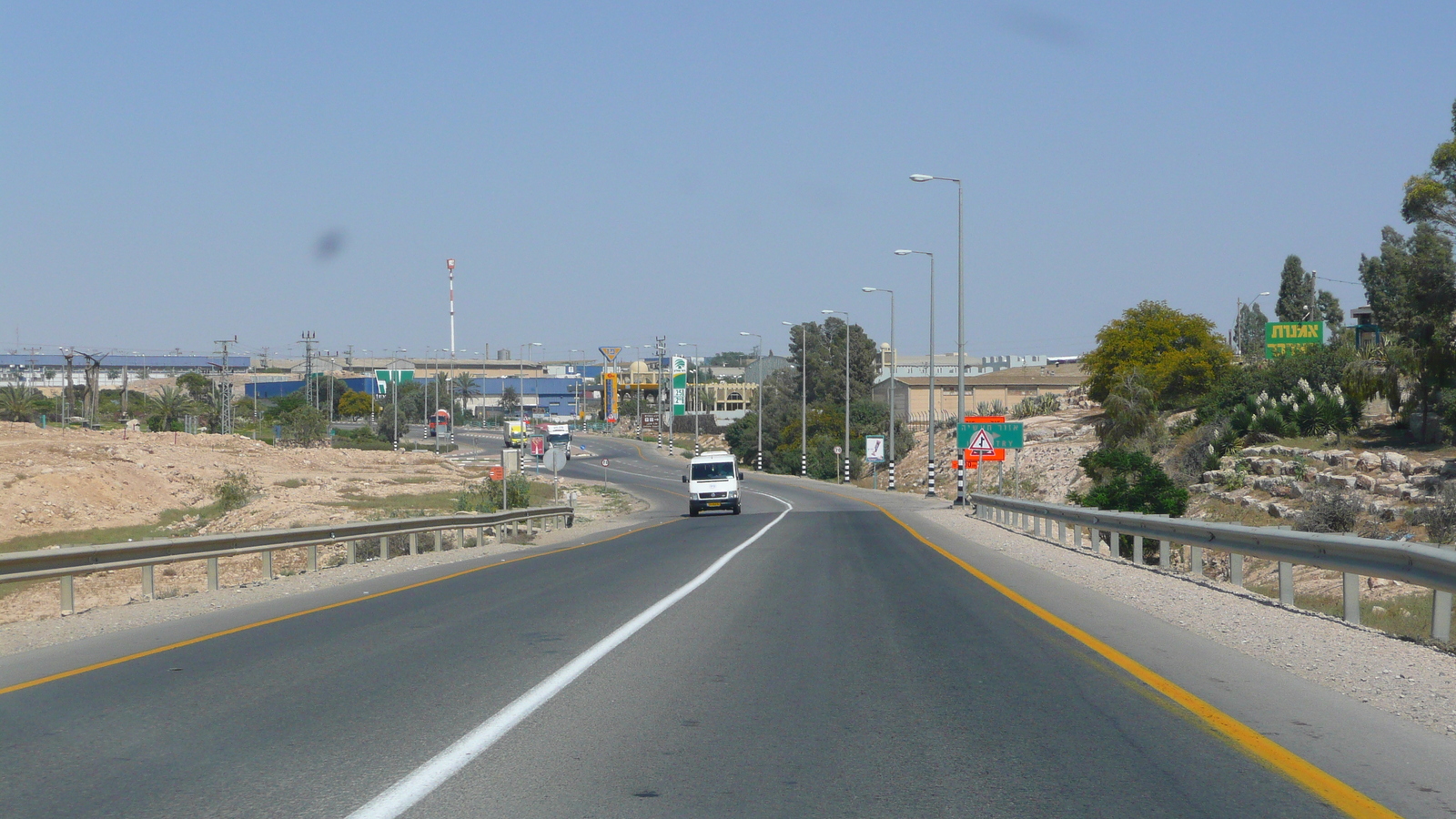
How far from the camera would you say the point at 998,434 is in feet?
132

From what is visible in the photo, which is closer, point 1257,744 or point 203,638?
point 1257,744

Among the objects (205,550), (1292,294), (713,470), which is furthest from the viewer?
(1292,294)

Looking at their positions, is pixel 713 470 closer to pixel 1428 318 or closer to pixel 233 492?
pixel 233 492

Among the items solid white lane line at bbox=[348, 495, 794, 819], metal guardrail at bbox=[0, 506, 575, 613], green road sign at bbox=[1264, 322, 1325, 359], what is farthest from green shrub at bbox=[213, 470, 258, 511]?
green road sign at bbox=[1264, 322, 1325, 359]

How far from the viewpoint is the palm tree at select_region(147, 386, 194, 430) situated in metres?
109

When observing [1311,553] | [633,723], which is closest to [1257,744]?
[633,723]

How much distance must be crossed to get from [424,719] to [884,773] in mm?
2892

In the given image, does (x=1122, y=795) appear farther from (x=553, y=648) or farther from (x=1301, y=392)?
(x=1301, y=392)

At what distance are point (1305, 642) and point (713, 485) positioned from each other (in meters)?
36.7

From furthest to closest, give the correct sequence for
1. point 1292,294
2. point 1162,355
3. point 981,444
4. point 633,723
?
point 1292,294 → point 1162,355 → point 981,444 → point 633,723

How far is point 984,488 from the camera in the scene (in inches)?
2346

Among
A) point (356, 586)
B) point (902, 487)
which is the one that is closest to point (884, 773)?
point (356, 586)

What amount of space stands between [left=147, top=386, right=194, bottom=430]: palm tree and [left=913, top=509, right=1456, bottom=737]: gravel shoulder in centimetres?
10674

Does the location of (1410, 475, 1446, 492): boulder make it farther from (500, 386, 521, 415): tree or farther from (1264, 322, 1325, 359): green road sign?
(500, 386, 521, 415): tree
